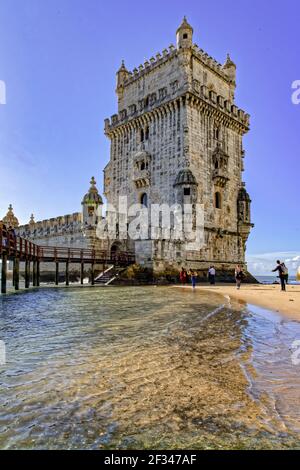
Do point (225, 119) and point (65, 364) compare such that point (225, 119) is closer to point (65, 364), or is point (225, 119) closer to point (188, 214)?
point (188, 214)

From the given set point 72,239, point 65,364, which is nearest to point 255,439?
point 65,364

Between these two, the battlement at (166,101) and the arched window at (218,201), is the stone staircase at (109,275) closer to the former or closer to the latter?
the arched window at (218,201)

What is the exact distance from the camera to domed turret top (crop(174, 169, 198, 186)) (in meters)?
24.4

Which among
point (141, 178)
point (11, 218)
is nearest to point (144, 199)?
point (141, 178)

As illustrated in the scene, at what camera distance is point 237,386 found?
336cm

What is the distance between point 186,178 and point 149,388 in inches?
871

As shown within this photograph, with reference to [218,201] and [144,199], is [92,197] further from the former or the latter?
[218,201]

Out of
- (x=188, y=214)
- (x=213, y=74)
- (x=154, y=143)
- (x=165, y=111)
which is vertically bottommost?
(x=188, y=214)

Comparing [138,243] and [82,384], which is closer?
[82,384]
